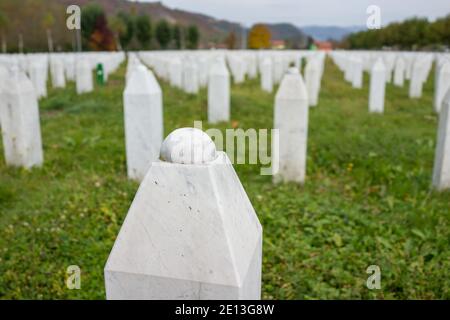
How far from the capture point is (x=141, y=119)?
5105 millimetres

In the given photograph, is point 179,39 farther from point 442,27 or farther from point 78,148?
point 78,148

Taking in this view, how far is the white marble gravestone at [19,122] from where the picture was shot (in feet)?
17.6

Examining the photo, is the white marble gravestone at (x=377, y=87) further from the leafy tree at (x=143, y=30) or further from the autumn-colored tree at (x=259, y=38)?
the autumn-colored tree at (x=259, y=38)

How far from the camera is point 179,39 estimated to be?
56.5 m

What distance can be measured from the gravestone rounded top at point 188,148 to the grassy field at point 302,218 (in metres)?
2.02

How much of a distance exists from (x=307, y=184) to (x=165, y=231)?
411 cm

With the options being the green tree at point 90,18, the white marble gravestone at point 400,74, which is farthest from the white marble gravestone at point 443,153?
the green tree at point 90,18

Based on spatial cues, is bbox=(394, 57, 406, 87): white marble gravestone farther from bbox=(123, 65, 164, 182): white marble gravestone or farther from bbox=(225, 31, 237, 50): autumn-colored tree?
bbox=(225, 31, 237, 50): autumn-colored tree

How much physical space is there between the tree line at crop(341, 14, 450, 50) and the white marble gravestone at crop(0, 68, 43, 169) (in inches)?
1323

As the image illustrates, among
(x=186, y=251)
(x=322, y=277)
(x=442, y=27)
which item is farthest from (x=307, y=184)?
(x=442, y=27)

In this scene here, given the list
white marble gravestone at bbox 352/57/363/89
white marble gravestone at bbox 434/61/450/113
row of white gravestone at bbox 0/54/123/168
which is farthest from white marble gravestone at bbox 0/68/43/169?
white marble gravestone at bbox 352/57/363/89

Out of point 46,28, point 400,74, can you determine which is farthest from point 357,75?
point 46,28

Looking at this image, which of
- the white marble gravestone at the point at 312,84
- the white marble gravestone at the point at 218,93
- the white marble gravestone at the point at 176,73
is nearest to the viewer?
the white marble gravestone at the point at 218,93

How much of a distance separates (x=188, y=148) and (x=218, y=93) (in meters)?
7.05
